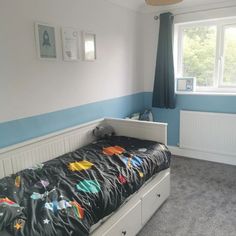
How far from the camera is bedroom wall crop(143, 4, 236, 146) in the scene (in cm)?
332

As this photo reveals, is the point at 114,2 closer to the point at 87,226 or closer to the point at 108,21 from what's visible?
the point at 108,21

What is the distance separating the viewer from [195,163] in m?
3.51

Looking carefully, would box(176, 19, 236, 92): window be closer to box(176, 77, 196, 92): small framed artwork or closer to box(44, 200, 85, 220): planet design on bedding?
box(176, 77, 196, 92): small framed artwork

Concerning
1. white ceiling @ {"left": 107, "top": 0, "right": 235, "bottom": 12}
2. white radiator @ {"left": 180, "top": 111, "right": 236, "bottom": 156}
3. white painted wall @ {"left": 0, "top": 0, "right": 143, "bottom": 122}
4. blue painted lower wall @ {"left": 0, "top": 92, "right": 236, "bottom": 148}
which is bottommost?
white radiator @ {"left": 180, "top": 111, "right": 236, "bottom": 156}

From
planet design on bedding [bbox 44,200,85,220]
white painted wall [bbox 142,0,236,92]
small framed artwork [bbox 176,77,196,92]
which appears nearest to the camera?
planet design on bedding [bbox 44,200,85,220]

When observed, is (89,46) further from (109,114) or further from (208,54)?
(208,54)

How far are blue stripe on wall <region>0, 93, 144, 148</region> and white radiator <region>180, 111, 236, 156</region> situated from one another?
0.87 m

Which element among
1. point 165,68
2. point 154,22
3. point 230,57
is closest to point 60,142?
point 165,68

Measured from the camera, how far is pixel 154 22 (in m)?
3.71

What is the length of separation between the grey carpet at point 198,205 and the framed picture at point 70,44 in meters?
1.82

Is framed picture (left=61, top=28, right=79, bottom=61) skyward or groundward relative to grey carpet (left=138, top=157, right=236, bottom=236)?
skyward

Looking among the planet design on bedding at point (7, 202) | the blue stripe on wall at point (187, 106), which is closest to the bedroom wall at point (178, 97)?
the blue stripe on wall at point (187, 106)

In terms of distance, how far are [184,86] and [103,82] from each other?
1319 millimetres

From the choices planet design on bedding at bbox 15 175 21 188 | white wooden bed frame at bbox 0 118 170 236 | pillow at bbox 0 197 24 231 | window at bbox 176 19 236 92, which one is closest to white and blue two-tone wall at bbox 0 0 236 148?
white wooden bed frame at bbox 0 118 170 236
